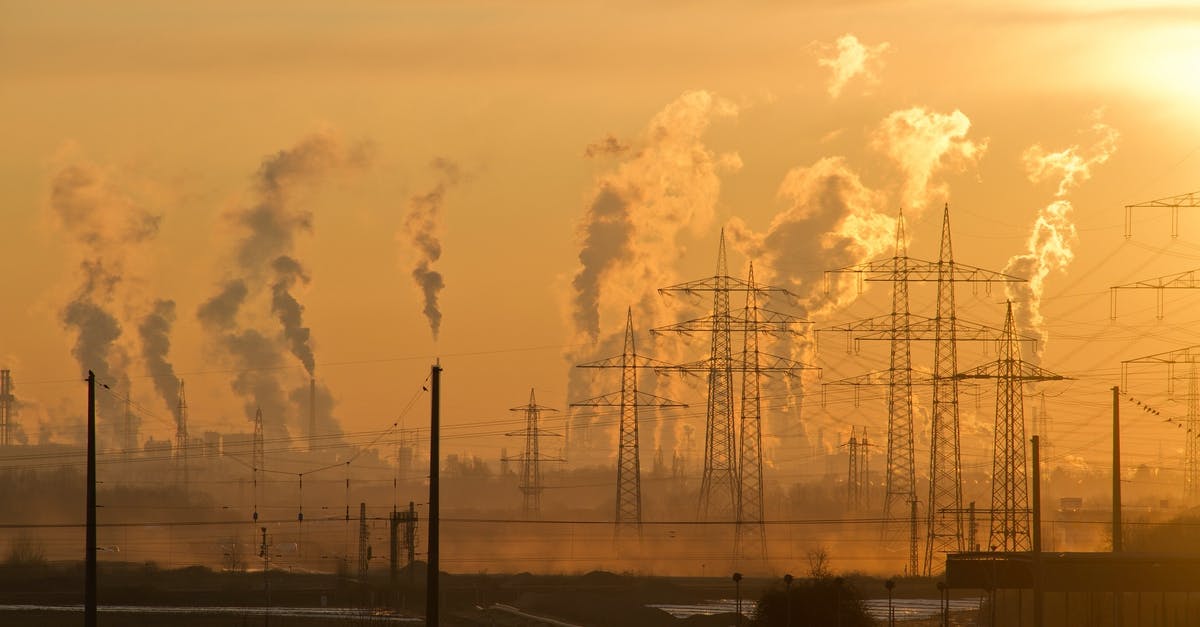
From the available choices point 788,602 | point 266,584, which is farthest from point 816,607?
point 266,584

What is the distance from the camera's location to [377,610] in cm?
9725

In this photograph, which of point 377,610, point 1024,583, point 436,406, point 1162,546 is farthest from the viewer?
point 1162,546

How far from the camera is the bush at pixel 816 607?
7056 centimetres

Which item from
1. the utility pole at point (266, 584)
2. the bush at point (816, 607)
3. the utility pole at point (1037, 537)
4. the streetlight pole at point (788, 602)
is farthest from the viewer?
the utility pole at point (266, 584)

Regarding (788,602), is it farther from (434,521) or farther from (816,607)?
(434,521)

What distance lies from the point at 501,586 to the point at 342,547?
283 ft

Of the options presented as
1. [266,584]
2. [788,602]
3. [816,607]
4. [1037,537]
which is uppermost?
[1037,537]

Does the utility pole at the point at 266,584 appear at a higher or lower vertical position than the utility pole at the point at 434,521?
lower

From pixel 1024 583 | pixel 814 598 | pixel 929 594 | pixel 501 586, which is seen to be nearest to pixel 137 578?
pixel 501 586

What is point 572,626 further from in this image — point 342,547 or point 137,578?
point 342,547

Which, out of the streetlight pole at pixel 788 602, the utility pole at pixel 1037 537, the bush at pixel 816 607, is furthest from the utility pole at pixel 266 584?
the utility pole at pixel 1037 537

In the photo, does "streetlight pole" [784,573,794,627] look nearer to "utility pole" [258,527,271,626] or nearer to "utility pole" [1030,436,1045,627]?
"utility pole" [1030,436,1045,627]

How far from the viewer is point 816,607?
7100 cm

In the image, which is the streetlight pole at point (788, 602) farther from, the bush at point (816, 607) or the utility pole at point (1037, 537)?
the utility pole at point (1037, 537)
